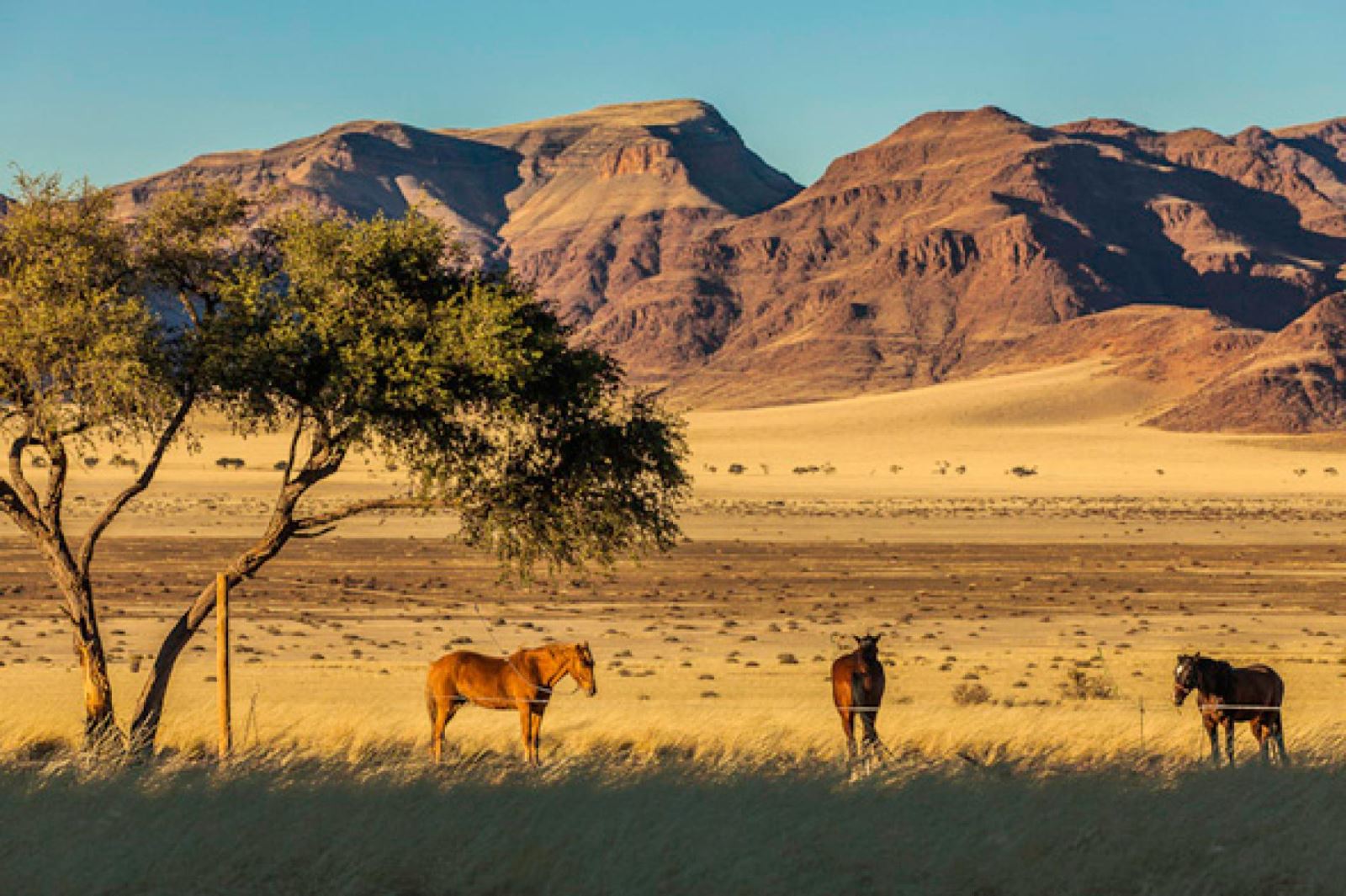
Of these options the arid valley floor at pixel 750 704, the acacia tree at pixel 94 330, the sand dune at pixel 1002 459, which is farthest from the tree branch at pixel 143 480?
the sand dune at pixel 1002 459

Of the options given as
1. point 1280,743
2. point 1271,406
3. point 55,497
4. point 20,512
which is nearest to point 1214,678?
point 1280,743

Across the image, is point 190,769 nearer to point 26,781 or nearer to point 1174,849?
point 26,781

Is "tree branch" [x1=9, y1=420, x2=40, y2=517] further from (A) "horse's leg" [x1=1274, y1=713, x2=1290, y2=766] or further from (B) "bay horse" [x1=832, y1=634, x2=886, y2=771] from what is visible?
(A) "horse's leg" [x1=1274, y1=713, x2=1290, y2=766]

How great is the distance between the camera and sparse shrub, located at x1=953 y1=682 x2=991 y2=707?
26922mm

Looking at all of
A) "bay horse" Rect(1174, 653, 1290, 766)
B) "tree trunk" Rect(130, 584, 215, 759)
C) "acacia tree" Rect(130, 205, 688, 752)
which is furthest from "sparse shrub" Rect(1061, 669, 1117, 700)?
"tree trunk" Rect(130, 584, 215, 759)

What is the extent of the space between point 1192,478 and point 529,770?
421 ft

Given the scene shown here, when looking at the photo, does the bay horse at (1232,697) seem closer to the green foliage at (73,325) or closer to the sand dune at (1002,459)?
the green foliage at (73,325)

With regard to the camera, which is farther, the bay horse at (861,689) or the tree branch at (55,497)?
the tree branch at (55,497)

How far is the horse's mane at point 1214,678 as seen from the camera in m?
16.4

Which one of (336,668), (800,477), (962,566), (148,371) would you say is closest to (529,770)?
(148,371)

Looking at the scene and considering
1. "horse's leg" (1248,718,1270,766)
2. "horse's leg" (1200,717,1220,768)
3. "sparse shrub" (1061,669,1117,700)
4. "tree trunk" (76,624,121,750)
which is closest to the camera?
"horse's leg" (1200,717,1220,768)

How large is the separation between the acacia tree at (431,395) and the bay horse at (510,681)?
272 centimetres

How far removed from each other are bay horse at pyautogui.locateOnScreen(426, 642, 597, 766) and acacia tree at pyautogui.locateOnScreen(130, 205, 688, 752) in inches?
107

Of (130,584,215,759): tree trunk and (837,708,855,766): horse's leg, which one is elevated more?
(130,584,215,759): tree trunk
